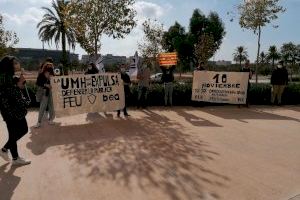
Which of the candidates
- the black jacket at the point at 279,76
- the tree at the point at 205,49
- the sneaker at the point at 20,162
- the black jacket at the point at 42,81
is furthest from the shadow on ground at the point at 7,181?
the tree at the point at 205,49

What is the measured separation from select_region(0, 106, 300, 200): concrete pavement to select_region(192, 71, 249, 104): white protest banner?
10.0 ft

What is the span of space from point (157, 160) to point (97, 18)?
11.2 m

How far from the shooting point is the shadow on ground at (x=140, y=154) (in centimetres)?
611

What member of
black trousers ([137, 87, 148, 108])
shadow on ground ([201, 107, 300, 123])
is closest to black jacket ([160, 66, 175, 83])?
black trousers ([137, 87, 148, 108])

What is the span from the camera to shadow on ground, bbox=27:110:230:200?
20.0 feet

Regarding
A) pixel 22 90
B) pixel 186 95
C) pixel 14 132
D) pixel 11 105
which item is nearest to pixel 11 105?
pixel 11 105

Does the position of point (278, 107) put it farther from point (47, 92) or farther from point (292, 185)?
point (292, 185)

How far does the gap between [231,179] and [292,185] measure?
870 millimetres

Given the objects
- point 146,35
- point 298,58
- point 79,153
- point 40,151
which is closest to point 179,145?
point 79,153

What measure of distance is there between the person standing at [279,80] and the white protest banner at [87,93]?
639 centimetres

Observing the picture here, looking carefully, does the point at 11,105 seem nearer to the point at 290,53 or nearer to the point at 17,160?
the point at 17,160

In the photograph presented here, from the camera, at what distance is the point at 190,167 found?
6.91 meters

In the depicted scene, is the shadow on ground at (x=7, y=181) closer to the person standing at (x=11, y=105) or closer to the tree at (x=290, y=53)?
the person standing at (x=11, y=105)

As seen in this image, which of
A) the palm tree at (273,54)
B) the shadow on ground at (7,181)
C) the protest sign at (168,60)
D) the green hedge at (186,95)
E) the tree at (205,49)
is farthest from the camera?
the palm tree at (273,54)
